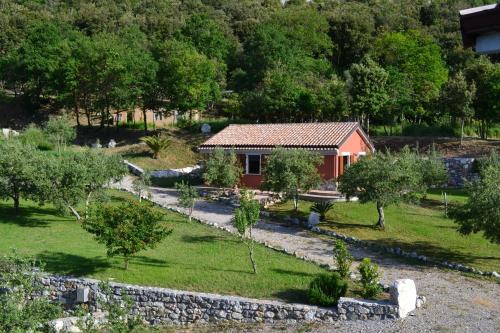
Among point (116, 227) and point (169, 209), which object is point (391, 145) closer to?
point (169, 209)

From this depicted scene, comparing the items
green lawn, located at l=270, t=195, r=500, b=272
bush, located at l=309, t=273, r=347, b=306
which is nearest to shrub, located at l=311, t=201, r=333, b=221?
green lawn, located at l=270, t=195, r=500, b=272

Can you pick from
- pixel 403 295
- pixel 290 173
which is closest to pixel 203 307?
pixel 403 295

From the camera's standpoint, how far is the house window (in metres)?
32.9

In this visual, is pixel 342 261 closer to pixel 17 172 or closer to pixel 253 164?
pixel 17 172

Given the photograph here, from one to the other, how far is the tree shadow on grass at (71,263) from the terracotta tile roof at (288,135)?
638 inches

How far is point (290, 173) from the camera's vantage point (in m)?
24.8

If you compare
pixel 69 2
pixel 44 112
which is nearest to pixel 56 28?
pixel 44 112

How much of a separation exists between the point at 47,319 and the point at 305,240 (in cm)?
1366

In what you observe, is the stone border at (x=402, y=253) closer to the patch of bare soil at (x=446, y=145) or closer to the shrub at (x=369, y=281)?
the shrub at (x=369, y=281)

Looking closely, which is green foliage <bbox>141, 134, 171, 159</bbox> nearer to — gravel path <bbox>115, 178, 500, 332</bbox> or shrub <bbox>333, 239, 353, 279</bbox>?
gravel path <bbox>115, 178, 500, 332</bbox>

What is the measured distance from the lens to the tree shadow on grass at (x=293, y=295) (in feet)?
51.1

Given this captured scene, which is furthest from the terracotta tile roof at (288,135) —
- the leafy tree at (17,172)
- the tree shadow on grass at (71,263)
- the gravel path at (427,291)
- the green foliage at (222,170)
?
the tree shadow on grass at (71,263)

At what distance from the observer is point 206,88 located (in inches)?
1731

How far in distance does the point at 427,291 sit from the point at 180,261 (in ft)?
27.8
